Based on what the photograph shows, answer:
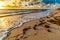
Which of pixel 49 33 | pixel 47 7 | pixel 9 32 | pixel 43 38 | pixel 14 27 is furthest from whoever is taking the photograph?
pixel 47 7

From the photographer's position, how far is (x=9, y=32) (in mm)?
1513

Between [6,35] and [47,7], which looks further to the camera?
[47,7]

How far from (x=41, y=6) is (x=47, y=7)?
143 millimetres

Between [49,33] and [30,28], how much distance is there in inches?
12.3

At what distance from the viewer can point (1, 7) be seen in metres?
2.95

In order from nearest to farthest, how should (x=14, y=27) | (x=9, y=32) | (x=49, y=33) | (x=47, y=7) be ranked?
(x=49, y=33)
(x=9, y=32)
(x=14, y=27)
(x=47, y=7)

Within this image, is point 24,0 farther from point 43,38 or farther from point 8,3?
point 43,38

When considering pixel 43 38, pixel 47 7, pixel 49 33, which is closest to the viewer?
pixel 43 38

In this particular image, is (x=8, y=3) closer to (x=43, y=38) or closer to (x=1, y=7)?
(x=1, y=7)

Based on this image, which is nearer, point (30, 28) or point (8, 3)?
point (30, 28)

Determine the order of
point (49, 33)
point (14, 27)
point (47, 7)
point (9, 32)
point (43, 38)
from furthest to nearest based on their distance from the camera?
point (47, 7), point (14, 27), point (9, 32), point (49, 33), point (43, 38)

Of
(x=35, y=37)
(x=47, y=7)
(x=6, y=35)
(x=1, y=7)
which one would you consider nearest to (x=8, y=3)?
(x=1, y=7)

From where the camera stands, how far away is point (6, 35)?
4.66ft

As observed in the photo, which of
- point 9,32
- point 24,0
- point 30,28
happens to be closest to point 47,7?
point 24,0
